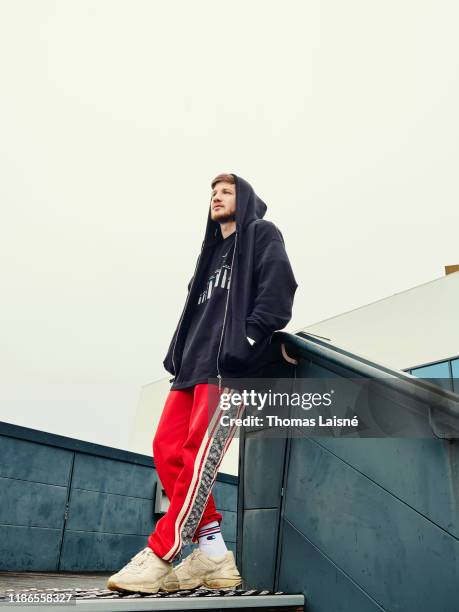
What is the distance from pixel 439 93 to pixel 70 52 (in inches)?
290

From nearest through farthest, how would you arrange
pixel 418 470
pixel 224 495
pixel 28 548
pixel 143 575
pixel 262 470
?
1. pixel 418 470
2. pixel 143 575
3. pixel 262 470
4. pixel 28 548
5. pixel 224 495

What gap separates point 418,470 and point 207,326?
1116 mm

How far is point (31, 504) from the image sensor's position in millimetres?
5363

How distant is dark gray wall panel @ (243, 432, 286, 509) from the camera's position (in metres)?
2.10

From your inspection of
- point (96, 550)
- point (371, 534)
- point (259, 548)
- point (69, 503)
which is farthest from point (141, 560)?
point (96, 550)

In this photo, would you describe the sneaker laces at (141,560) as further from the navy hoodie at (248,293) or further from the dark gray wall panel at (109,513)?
the dark gray wall panel at (109,513)

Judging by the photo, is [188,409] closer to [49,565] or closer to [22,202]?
[49,565]

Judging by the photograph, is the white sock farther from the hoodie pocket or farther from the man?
the hoodie pocket

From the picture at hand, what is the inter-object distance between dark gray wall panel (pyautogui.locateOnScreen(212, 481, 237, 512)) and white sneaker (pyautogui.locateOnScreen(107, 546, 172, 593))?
6470 millimetres

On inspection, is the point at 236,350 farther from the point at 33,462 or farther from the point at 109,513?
the point at 109,513

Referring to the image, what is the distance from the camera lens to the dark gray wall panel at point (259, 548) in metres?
1.98

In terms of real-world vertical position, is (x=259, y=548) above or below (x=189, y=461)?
below

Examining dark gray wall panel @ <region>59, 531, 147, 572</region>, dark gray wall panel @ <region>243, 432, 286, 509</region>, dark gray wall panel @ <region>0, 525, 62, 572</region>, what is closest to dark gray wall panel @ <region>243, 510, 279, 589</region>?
dark gray wall panel @ <region>243, 432, 286, 509</region>

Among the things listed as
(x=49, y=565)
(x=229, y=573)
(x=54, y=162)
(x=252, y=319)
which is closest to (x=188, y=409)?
(x=252, y=319)
